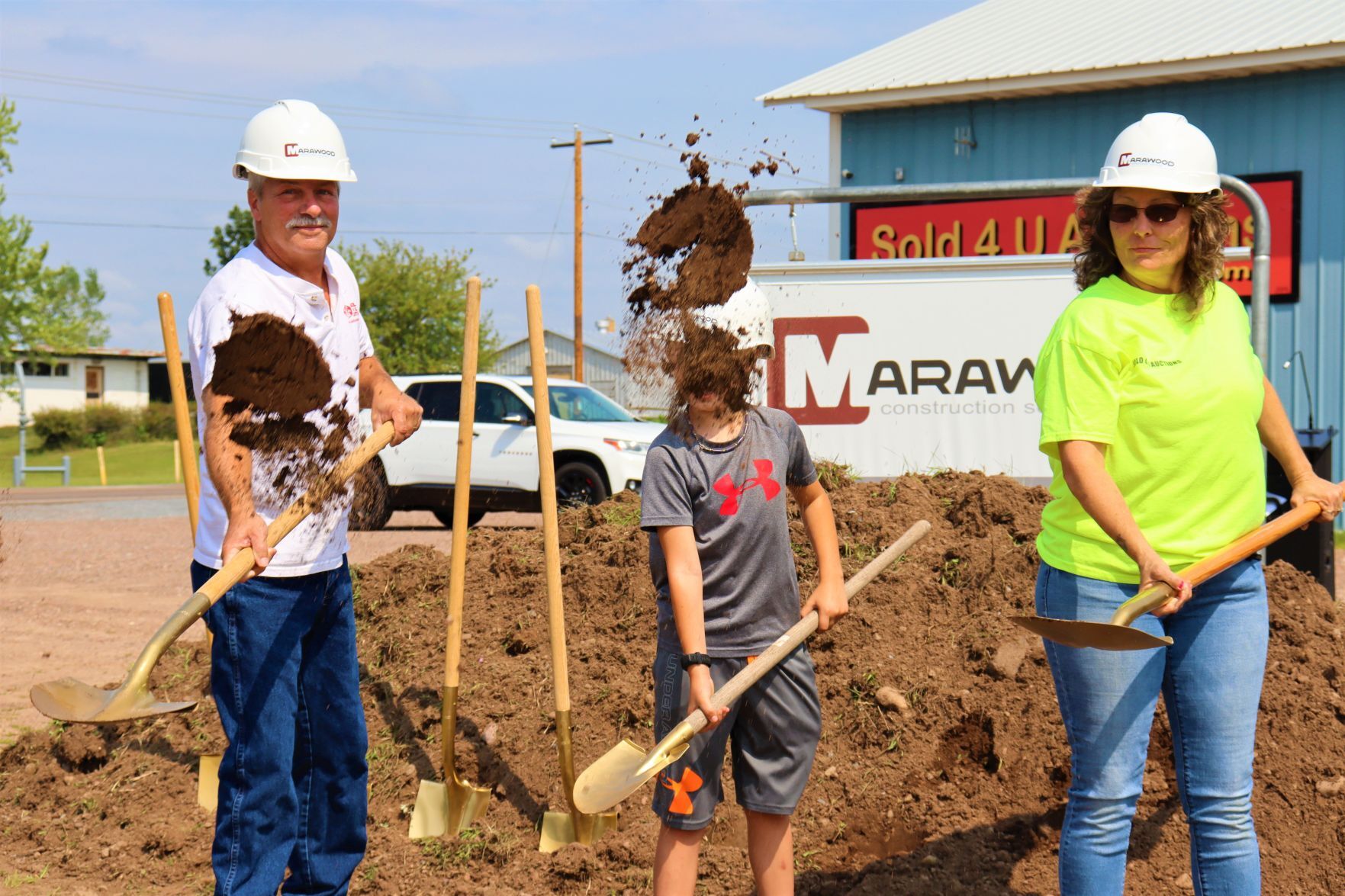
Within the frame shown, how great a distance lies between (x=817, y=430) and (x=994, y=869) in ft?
13.7

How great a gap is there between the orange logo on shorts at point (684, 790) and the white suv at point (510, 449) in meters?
10.3

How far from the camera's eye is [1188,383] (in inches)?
108

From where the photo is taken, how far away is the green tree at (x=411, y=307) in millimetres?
42969

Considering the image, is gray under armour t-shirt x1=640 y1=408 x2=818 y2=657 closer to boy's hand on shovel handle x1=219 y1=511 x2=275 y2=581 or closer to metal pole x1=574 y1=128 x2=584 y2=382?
boy's hand on shovel handle x1=219 y1=511 x2=275 y2=581

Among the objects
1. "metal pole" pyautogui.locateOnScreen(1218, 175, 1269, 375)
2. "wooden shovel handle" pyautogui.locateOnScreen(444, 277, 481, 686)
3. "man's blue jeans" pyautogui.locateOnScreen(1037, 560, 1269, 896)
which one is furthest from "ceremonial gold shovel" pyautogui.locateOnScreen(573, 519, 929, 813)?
"metal pole" pyautogui.locateOnScreen(1218, 175, 1269, 375)

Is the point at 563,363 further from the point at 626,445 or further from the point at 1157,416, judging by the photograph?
the point at 1157,416

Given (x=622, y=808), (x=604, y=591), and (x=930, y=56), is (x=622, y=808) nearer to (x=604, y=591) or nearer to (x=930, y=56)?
(x=604, y=591)

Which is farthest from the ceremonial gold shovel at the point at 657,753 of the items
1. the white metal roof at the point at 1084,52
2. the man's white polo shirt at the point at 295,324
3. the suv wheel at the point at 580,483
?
the white metal roof at the point at 1084,52

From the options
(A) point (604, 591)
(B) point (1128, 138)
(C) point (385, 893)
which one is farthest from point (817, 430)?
(B) point (1128, 138)

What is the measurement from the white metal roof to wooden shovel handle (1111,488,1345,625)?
11903 millimetres

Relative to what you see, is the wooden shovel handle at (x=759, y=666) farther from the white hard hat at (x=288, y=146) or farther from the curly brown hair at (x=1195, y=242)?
the white hard hat at (x=288, y=146)

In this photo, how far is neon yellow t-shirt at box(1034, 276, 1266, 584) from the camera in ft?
8.96

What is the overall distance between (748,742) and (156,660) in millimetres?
1406

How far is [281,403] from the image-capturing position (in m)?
3.15
